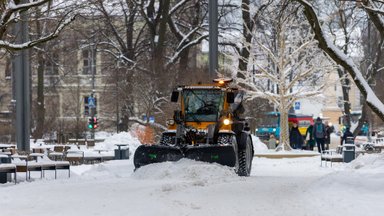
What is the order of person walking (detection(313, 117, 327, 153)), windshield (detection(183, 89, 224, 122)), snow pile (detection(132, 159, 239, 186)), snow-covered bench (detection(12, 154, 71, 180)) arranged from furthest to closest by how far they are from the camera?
1. person walking (detection(313, 117, 327, 153))
2. windshield (detection(183, 89, 224, 122))
3. snow-covered bench (detection(12, 154, 71, 180))
4. snow pile (detection(132, 159, 239, 186))

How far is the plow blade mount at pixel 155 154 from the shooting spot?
18484mm

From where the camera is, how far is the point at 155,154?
18.7 metres

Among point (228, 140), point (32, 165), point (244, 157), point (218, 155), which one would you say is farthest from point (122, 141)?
point (218, 155)

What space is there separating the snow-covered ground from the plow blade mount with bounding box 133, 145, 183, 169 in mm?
805

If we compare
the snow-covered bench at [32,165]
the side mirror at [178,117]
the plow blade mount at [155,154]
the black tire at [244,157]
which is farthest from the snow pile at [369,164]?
the snow-covered bench at [32,165]

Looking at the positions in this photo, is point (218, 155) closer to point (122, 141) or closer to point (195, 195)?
point (195, 195)

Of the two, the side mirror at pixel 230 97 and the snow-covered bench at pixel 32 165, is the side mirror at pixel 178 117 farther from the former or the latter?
the snow-covered bench at pixel 32 165

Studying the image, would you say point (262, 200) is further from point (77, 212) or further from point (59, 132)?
point (59, 132)

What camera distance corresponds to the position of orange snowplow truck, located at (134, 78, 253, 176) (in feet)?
59.4

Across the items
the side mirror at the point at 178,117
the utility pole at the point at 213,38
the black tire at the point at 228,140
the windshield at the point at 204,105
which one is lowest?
the black tire at the point at 228,140

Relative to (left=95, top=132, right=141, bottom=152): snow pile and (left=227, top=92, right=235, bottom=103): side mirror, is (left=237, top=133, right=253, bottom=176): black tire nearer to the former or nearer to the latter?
(left=227, top=92, right=235, bottom=103): side mirror

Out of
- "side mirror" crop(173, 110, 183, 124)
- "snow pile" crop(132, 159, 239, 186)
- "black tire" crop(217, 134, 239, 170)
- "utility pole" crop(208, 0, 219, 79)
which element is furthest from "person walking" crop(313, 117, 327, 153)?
"snow pile" crop(132, 159, 239, 186)

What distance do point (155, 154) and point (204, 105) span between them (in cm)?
276

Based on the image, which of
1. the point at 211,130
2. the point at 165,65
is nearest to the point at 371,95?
the point at 211,130
